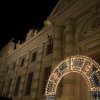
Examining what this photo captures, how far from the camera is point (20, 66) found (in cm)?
2481

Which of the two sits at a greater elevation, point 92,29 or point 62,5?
point 62,5

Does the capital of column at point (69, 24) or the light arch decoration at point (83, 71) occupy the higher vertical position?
the capital of column at point (69, 24)

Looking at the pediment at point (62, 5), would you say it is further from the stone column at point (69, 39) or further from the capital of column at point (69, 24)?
the stone column at point (69, 39)

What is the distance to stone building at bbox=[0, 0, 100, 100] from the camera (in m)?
9.23

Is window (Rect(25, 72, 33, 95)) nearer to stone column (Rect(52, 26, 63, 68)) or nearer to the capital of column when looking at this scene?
stone column (Rect(52, 26, 63, 68))

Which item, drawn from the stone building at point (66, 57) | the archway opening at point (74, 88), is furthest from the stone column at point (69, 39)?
the archway opening at point (74, 88)

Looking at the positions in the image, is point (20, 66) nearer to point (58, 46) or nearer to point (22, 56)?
point (22, 56)

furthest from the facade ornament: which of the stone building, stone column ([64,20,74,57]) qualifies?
stone column ([64,20,74,57])

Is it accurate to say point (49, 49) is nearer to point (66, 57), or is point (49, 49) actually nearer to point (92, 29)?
point (66, 57)

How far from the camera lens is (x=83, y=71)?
29.0 ft

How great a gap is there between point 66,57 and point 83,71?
4602 mm

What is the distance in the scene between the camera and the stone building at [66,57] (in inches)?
363

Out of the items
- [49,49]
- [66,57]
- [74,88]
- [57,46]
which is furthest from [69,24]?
[74,88]

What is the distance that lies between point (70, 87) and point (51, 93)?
3035mm
